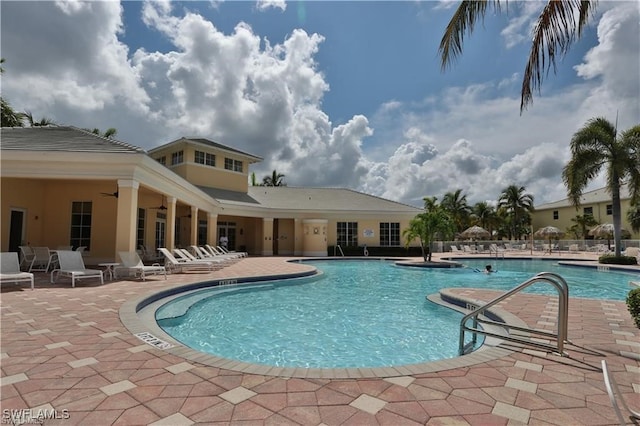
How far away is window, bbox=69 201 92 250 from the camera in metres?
14.3

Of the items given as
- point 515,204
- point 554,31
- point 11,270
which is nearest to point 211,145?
point 11,270

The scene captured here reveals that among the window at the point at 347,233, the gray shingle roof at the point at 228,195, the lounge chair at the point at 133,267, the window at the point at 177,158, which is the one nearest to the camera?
the lounge chair at the point at 133,267

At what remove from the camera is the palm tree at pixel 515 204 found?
151 feet

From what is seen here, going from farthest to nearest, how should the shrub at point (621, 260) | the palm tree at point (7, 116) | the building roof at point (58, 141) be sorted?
the palm tree at point (7, 116) < the shrub at point (621, 260) < the building roof at point (58, 141)

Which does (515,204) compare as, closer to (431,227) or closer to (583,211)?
(583,211)

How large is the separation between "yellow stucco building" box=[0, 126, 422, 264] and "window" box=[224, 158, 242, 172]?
0.08 m

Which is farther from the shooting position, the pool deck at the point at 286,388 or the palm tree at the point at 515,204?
the palm tree at the point at 515,204

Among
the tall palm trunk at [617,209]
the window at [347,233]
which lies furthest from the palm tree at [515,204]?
the window at [347,233]

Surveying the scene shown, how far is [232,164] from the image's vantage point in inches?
1010

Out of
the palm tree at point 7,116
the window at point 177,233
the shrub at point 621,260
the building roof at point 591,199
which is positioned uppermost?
the palm tree at point 7,116

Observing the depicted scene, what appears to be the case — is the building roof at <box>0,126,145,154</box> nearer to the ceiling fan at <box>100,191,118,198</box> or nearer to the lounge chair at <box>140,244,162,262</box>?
the ceiling fan at <box>100,191,118,198</box>

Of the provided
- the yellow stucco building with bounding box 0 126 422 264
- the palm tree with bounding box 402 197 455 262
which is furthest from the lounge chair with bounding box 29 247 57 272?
the palm tree with bounding box 402 197 455 262

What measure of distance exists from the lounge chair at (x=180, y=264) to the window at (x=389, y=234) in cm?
1572

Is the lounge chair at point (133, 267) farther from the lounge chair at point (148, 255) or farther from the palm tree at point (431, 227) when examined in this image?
the palm tree at point (431, 227)
